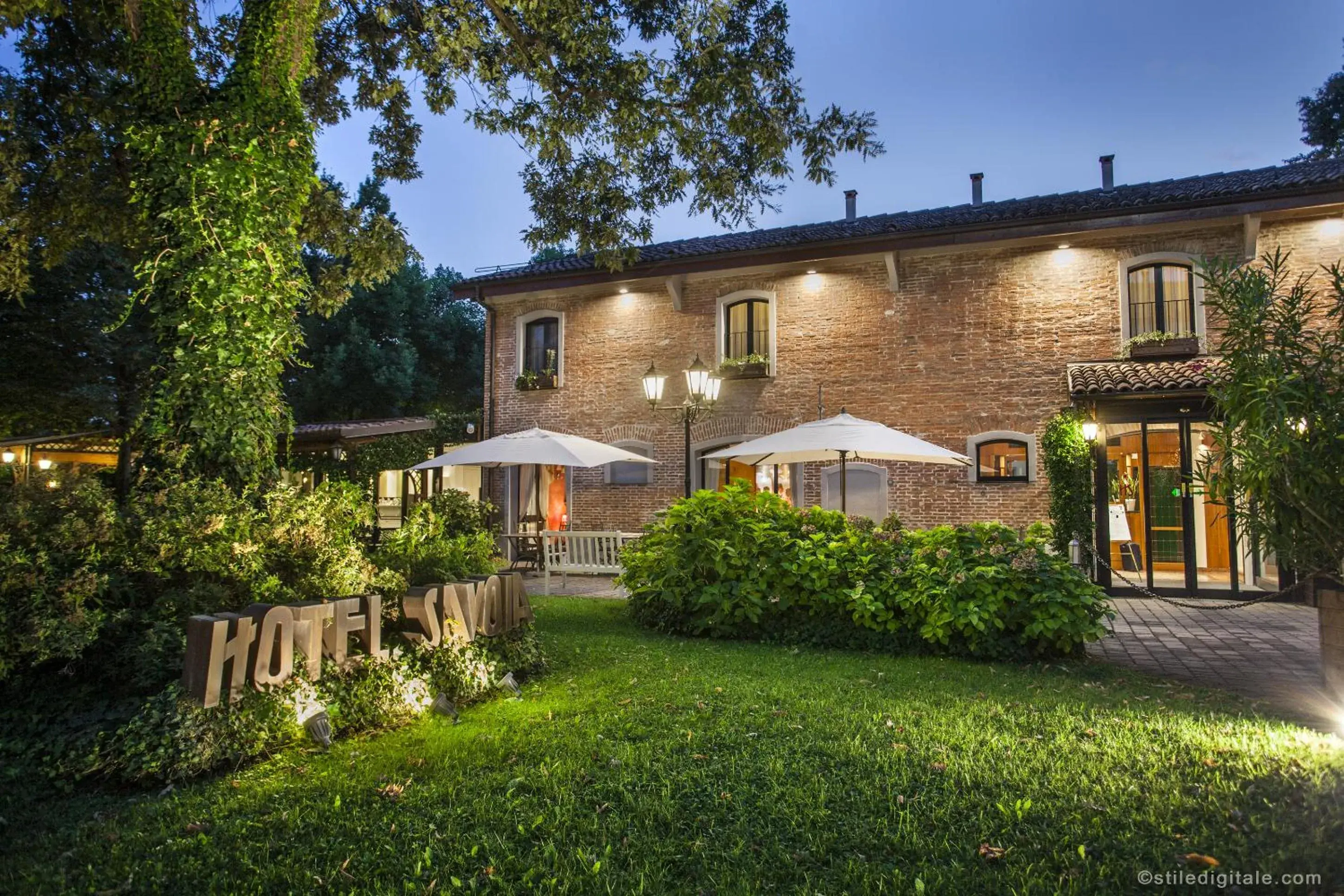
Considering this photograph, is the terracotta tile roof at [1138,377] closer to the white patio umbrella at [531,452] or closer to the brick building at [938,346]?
the brick building at [938,346]

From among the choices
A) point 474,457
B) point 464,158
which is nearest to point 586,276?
point 474,457

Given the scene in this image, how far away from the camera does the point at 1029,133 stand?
123 metres

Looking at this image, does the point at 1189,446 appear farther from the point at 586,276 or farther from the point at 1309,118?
the point at 1309,118

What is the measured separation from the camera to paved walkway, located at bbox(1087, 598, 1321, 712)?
5254 millimetres

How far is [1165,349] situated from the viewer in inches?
427

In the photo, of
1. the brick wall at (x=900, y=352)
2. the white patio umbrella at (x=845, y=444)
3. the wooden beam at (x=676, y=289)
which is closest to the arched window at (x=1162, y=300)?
the brick wall at (x=900, y=352)

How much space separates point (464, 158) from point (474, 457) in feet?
568

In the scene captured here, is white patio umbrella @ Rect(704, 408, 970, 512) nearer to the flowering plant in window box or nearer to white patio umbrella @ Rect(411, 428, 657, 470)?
white patio umbrella @ Rect(411, 428, 657, 470)

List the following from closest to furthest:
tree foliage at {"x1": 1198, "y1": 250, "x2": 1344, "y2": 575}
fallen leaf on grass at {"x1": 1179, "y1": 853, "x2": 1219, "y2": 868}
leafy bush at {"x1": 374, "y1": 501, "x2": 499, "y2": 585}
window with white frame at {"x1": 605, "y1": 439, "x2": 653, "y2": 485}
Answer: fallen leaf on grass at {"x1": 1179, "y1": 853, "x2": 1219, "y2": 868}
tree foliage at {"x1": 1198, "y1": 250, "x2": 1344, "y2": 575}
leafy bush at {"x1": 374, "y1": 501, "x2": 499, "y2": 585}
window with white frame at {"x1": 605, "y1": 439, "x2": 653, "y2": 485}

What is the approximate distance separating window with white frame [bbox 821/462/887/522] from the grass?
7645 mm

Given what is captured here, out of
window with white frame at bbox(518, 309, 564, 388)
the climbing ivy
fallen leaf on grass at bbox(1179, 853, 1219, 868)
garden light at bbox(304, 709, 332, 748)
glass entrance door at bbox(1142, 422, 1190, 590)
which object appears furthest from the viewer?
window with white frame at bbox(518, 309, 564, 388)

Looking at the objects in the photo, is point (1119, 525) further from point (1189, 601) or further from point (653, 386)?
point (653, 386)

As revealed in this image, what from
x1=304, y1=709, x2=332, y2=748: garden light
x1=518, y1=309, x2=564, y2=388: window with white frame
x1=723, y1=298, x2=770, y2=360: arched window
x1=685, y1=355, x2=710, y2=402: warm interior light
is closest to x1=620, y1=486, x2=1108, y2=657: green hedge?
x1=685, y1=355, x2=710, y2=402: warm interior light

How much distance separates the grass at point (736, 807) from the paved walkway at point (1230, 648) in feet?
3.60
